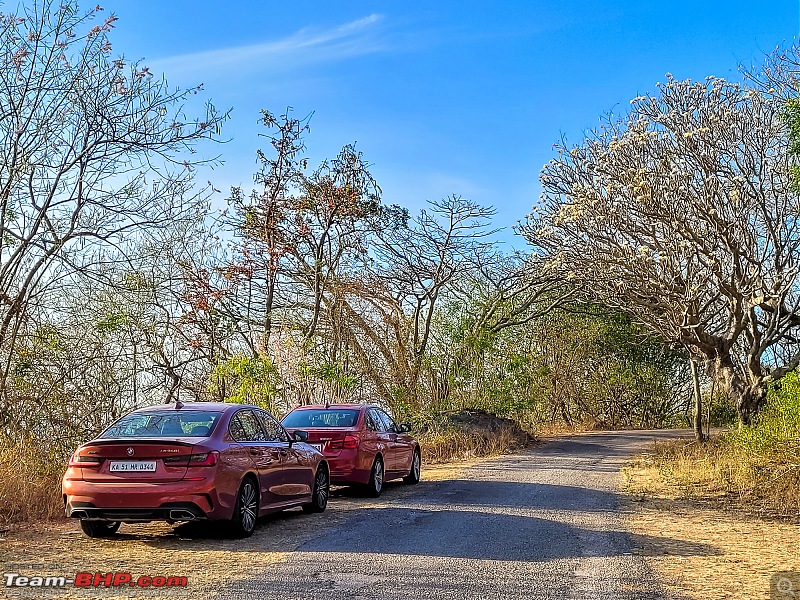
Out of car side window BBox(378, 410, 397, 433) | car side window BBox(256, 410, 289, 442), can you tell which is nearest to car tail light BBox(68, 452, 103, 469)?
car side window BBox(256, 410, 289, 442)

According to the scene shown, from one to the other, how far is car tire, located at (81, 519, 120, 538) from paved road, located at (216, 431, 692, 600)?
190cm

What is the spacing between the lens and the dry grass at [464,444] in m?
22.6

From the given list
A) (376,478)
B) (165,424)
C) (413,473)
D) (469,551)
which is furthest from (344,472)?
(469,551)

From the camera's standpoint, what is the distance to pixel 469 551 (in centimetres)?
883

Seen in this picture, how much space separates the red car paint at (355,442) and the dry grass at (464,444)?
650 centimetres

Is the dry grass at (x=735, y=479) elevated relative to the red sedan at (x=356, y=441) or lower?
lower

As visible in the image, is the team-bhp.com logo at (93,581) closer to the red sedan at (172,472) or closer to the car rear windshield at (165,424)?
the red sedan at (172,472)

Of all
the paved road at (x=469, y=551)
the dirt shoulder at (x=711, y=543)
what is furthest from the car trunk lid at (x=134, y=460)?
the dirt shoulder at (x=711, y=543)

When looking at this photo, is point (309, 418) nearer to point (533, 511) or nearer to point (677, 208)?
point (533, 511)

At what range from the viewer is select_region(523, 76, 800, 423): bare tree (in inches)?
733

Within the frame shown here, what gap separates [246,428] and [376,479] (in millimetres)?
4315

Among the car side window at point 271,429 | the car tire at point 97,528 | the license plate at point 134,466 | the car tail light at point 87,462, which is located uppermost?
the car side window at point 271,429

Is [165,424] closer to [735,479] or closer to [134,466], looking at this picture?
[134,466]

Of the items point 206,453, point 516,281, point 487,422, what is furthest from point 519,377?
point 206,453
